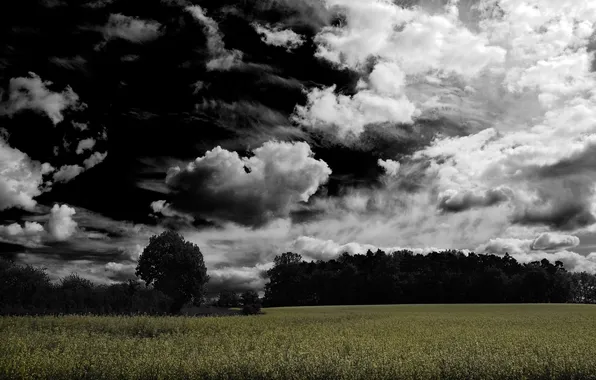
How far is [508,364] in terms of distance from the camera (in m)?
14.5

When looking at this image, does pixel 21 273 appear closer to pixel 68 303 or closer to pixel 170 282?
→ pixel 68 303

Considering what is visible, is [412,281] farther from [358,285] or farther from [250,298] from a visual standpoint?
[250,298]

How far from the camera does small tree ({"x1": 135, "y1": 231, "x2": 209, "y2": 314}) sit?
223 feet

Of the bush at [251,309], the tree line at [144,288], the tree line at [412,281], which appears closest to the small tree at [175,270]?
the tree line at [144,288]

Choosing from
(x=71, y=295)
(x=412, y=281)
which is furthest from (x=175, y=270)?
(x=412, y=281)

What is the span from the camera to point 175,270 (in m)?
68.4

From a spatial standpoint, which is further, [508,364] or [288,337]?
[288,337]

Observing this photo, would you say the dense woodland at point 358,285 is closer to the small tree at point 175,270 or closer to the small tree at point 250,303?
the small tree at point 250,303

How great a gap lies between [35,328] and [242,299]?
4141 cm

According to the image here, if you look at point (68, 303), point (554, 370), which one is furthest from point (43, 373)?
point (68, 303)

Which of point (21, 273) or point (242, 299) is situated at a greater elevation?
point (21, 273)

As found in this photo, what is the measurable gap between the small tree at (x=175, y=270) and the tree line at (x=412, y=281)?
51035 millimetres

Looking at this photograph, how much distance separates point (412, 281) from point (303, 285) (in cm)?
2936

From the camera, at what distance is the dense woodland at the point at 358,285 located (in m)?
70.6
